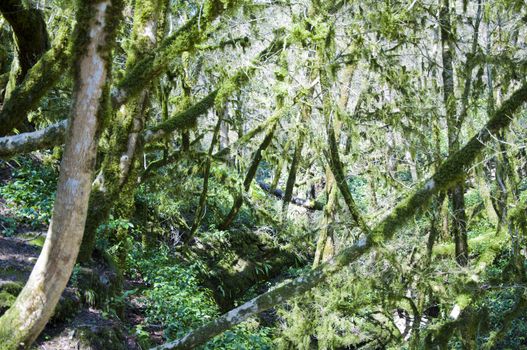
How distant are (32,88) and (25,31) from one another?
2.20m

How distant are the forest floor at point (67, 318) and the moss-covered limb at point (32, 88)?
148 centimetres

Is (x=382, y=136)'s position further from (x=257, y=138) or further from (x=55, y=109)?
(x=55, y=109)

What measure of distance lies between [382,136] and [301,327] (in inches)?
124

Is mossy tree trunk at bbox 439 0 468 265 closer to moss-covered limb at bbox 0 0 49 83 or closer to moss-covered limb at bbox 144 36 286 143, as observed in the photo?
moss-covered limb at bbox 144 36 286 143

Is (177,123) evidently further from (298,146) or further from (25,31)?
(25,31)

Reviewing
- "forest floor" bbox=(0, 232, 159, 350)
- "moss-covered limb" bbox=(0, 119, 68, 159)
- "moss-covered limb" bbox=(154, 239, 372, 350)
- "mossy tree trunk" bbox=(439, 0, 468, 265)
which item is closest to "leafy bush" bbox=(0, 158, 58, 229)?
"forest floor" bbox=(0, 232, 159, 350)

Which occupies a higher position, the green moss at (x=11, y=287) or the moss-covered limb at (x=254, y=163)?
the moss-covered limb at (x=254, y=163)

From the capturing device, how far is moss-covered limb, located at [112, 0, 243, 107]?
4398 mm

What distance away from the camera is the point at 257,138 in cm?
892

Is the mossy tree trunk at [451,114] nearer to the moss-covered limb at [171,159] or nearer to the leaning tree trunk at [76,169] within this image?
the moss-covered limb at [171,159]

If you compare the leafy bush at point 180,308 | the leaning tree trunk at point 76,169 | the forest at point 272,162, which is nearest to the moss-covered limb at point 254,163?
the forest at point 272,162

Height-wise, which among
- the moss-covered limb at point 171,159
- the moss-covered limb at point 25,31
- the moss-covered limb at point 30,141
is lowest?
the moss-covered limb at point 30,141

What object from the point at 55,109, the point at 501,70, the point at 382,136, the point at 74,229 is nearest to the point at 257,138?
the point at 382,136

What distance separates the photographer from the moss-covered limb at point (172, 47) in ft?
14.4
